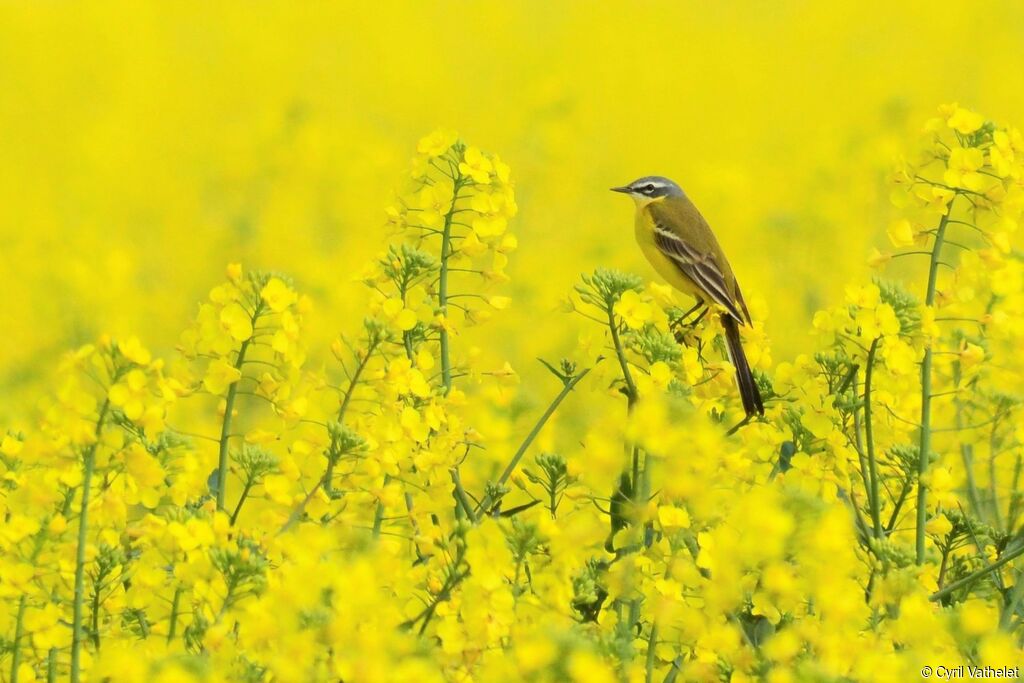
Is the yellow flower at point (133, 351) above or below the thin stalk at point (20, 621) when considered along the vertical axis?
above

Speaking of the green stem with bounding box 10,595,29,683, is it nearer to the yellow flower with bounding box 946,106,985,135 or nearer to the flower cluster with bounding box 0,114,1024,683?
the flower cluster with bounding box 0,114,1024,683

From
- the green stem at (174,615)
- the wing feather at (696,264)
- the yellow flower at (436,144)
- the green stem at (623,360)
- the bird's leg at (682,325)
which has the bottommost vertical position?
the green stem at (174,615)

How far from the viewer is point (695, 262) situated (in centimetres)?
492

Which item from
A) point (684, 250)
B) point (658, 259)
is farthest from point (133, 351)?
point (658, 259)

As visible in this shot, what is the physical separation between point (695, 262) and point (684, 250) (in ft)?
0.48

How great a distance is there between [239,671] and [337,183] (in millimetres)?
8456

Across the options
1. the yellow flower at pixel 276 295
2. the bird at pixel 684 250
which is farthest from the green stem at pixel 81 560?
the bird at pixel 684 250

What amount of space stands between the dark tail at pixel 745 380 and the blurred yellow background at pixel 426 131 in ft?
0.77

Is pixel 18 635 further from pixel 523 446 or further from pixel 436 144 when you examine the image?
pixel 436 144

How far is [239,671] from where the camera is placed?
85.4 inches

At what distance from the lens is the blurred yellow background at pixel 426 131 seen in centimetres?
836

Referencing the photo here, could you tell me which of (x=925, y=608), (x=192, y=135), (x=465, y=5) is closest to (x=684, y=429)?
(x=925, y=608)

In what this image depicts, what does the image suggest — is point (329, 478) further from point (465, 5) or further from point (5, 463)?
point (465, 5)

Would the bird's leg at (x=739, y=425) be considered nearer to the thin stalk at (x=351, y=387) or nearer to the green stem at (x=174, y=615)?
the thin stalk at (x=351, y=387)
